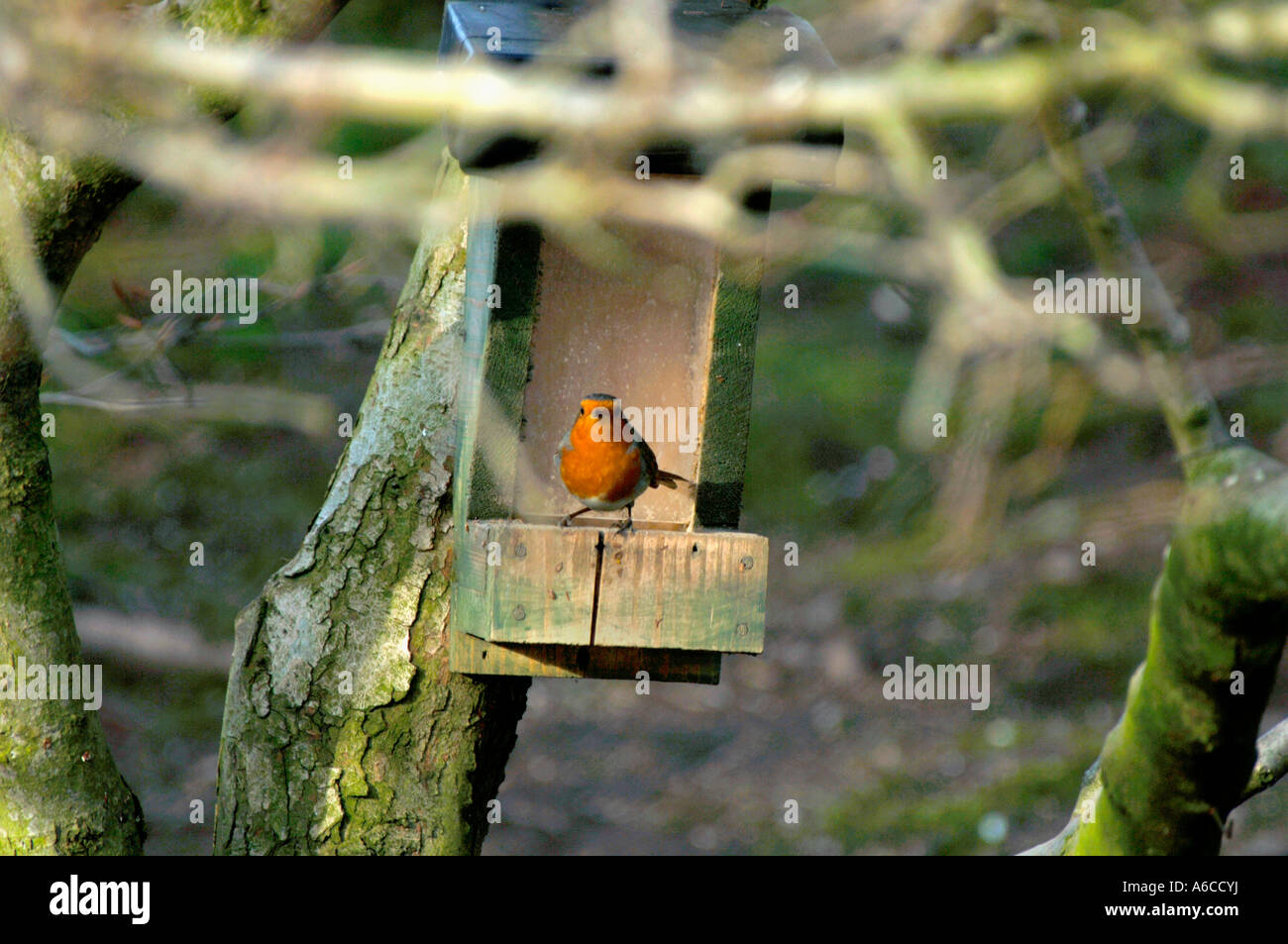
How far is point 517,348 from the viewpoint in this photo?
108 inches

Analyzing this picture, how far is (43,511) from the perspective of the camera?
8.61ft

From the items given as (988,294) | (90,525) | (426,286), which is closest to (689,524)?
(426,286)

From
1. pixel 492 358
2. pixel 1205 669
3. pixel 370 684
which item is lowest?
pixel 370 684

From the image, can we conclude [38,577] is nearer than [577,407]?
Yes

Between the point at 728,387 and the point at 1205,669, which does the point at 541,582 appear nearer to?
the point at 728,387

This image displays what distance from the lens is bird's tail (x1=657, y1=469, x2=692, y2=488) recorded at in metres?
2.91

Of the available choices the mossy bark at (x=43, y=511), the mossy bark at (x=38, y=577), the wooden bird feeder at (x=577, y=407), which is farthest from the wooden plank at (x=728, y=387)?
the mossy bark at (x=38, y=577)

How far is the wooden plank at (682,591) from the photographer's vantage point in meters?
2.61

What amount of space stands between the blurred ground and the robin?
4.88 feet

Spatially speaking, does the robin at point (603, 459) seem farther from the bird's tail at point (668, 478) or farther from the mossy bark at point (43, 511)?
the mossy bark at point (43, 511)

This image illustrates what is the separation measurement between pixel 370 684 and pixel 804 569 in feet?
19.0

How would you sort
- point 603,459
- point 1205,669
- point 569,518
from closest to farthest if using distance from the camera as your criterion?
point 1205,669, point 603,459, point 569,518

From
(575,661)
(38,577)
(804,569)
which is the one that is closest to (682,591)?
(575,661)

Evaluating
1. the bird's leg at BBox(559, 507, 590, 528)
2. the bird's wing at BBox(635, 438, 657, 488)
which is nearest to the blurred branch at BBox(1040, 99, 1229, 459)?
the bird's wing at BBox(635, 438, 657, 488)
